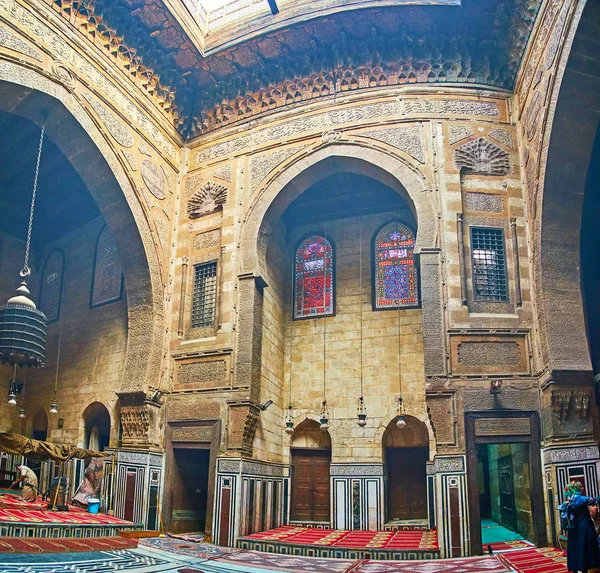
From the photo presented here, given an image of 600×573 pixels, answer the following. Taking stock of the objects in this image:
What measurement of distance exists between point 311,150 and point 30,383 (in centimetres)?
734

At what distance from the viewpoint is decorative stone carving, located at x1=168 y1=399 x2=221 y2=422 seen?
9266 mm

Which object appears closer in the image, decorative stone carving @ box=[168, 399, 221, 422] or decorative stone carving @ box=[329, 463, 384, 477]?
decorative stone carving @ box=[168, 399, 221, 422]

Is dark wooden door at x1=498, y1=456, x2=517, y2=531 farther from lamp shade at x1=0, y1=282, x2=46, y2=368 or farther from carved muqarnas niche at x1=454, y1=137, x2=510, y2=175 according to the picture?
lamp shade at x1=0, y1=282, x2=46, y2=368

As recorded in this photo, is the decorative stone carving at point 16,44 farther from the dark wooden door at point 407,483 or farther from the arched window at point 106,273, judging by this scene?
the dark wooden door at point 407,483

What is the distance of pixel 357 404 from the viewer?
10.5m

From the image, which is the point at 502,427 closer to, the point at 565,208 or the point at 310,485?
the point at 565,208

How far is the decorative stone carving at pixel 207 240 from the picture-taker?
1033 cm

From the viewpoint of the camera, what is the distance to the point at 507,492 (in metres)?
9.84

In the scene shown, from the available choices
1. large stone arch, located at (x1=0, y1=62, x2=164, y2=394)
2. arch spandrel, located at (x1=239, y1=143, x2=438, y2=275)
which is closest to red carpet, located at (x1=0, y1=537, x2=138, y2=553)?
large stone arch, located at (x1=0, y1=62, x2=164, y2=394)

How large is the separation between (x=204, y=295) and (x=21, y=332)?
3115 mm

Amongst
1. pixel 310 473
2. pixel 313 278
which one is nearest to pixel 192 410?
pixel 310 473

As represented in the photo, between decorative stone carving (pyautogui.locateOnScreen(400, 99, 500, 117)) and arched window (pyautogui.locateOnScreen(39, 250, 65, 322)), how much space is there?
773 cm

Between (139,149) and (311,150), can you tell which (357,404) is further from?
(139,149)

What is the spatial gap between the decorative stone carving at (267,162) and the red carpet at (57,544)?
558cm
